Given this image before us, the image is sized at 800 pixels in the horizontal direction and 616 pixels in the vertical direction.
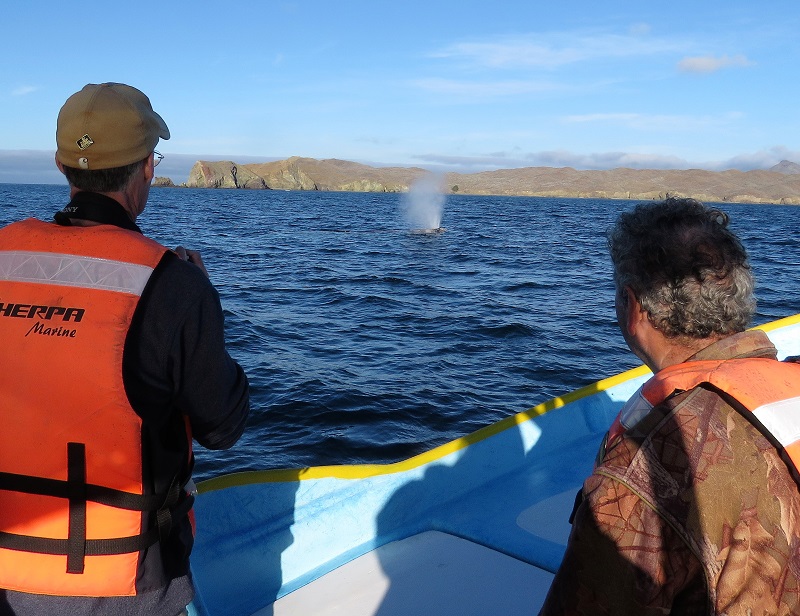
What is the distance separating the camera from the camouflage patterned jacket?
135cm

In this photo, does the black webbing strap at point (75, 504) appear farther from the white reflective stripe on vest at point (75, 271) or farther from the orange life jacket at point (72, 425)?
the white reflective stripe on vest at point (75, 271)

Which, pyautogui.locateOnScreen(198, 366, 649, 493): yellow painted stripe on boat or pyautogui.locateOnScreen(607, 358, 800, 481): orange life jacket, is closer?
pyautogui.locateOnScreen(607, 358, 800, 481): orange life jacket

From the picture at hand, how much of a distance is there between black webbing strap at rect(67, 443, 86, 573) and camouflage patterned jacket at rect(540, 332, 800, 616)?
1.13 metres

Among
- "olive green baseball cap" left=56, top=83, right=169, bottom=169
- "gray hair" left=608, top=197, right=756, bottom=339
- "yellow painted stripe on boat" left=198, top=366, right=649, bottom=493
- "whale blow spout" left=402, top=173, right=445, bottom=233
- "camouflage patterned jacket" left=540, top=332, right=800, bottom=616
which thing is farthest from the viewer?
"whale blow spout" left=402, top=173, right=445, bottom=233

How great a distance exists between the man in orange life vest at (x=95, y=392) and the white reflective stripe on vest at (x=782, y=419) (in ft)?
4.01

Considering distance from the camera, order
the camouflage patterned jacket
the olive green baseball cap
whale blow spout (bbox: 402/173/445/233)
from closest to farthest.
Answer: the camouflage patterned jacket < the olive green baseball cap < whale blow spout (bbox: 402/173/445/233)

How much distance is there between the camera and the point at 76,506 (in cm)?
167

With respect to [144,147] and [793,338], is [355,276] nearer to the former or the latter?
[793,338]

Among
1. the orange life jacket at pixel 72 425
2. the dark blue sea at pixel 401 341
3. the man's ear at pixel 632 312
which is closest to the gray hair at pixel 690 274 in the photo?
the man's ear at pixel 632 312

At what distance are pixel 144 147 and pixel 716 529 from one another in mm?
1612

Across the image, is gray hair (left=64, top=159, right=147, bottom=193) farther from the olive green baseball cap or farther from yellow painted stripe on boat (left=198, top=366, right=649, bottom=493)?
yellow painted stripe on boat (left=198, top=366, right=649, bottom=493)

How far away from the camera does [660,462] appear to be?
1.38 meters

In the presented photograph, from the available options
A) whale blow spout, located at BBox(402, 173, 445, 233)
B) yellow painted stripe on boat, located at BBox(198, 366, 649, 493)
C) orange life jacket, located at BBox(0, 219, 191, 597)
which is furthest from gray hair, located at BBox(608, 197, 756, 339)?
whale blow spout, located at BBox(402, 173, 445, 233)

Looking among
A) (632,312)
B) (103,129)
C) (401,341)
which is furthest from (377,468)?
(401,341)
